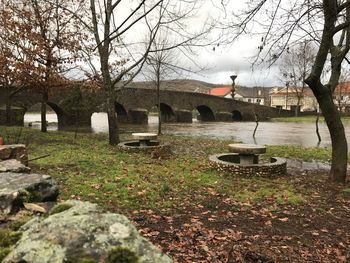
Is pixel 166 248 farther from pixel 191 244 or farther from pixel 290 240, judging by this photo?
pixel 290 240

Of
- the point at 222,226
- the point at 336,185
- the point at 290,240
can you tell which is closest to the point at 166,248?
the point at 222,226

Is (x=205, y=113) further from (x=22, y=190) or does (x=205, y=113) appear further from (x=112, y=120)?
(x=22, y=190)

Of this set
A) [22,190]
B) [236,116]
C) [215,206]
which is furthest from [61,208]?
[236,116]

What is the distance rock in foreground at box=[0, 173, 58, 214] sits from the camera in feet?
12.0

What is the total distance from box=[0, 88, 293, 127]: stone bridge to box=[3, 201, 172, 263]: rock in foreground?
22.8 metres

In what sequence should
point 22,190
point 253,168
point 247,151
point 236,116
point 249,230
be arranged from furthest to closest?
1. point 236,116
2. point 247,151
3. point 253,168
4. point 249,230
5. point 22,190

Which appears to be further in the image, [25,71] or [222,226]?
[25,71]

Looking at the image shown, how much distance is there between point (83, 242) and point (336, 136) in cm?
923

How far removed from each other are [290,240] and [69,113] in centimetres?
3214

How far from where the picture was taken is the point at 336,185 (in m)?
9.68

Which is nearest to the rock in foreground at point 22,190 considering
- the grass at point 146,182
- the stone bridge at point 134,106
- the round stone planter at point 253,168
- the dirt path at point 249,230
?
the dirt path at point 249,230

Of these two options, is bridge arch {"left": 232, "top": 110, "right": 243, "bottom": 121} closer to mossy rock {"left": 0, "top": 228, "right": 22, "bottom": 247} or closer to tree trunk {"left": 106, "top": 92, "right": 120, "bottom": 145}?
tree trunk {"left": 106, "top": 92, "right": 120, "bottom": 145}

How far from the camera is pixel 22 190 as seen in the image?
3854 millimetres

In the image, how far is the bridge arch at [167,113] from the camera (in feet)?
159
